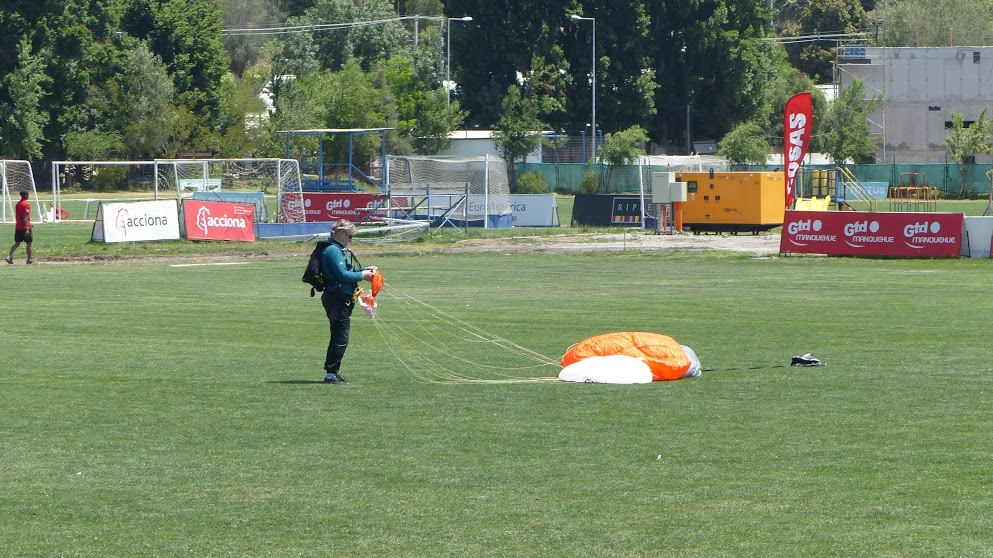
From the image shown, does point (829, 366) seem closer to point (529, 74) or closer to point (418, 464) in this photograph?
point (418, 464)

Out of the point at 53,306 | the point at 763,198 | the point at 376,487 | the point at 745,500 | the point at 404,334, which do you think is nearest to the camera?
the point at 745,500

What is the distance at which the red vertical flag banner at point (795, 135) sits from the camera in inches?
1688

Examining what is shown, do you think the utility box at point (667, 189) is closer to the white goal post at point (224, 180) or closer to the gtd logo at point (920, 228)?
the gtd logo at point (920, 228)

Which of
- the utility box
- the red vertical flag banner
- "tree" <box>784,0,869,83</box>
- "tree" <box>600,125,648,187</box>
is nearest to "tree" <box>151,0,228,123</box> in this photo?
"tree" <box>600,125,648,187</box>

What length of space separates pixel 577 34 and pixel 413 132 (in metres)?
15.2

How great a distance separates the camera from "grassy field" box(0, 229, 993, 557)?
8398mm

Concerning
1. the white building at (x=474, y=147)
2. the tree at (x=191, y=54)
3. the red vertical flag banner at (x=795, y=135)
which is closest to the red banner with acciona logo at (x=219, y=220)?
the red vertical flag banner at (x=795, y=135)

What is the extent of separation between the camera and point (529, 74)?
305 ft

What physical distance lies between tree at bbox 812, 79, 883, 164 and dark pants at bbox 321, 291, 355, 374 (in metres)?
76.6

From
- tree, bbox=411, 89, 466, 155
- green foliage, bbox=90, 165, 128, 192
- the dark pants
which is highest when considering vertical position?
tree, bbox=411, 89, 466, 155

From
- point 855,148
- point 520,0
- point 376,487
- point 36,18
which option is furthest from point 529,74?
point 376,487

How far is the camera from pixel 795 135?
43.2 metres

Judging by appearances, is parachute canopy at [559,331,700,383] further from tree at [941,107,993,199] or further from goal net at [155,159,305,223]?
tree at [941,107,993,199]

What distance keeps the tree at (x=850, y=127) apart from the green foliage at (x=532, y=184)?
70.1ft
